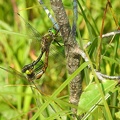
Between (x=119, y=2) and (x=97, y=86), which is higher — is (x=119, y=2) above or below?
above

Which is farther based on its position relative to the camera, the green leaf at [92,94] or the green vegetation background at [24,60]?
the green vegetation background at [24,60]

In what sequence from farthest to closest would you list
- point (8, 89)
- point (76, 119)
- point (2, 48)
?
point (2, 48) < point (8, 89) < point (76, 119)

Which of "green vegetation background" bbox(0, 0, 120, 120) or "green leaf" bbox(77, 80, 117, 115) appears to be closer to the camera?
"green leaf" bbox(77, 80, 117, 115)

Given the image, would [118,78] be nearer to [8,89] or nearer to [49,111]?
[49,111]

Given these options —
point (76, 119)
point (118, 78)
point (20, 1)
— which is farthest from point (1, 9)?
point (118, 78)

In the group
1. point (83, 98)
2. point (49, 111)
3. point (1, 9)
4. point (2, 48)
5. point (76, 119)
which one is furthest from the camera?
point (1, 9)

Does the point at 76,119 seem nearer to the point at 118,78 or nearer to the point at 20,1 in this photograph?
the point at 118,78

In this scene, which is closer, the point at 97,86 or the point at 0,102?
the point at 97,86

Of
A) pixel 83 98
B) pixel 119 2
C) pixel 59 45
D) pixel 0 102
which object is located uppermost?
pixel 119 2

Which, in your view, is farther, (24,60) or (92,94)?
(24,60)
